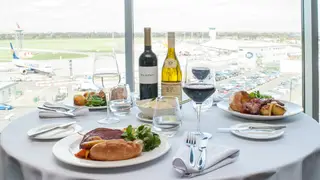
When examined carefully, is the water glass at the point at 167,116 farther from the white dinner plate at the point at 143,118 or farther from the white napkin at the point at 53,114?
the white napkin at the point at 53,114

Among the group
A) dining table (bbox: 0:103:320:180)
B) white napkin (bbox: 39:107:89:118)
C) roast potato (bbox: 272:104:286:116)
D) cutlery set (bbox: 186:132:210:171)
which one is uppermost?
roast potato (bbox: 272:104:286:116)

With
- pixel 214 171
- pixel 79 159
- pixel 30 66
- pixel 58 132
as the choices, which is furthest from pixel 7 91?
pixel 214 171

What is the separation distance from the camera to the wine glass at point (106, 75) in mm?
1470

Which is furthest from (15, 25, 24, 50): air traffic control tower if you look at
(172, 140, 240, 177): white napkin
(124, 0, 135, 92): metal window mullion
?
(172, 140, 240, 177): white napkin

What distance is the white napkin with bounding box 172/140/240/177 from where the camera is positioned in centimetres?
89

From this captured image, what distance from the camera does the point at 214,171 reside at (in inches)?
36.4

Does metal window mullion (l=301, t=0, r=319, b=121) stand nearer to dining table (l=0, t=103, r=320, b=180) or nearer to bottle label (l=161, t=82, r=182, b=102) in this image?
dining table (l=0, t=103, r=320, b=180)

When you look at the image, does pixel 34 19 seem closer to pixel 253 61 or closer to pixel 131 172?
pixel 253 61

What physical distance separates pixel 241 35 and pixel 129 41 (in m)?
1.01

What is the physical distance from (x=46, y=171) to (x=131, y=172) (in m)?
0.23

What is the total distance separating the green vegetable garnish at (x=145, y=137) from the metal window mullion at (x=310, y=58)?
2398 millimetres

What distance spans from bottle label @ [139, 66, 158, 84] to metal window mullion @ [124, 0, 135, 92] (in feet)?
5.04

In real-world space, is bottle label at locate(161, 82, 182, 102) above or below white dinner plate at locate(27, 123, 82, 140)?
above

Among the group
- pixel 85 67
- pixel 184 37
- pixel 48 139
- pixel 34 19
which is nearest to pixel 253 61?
pixel 184 37
